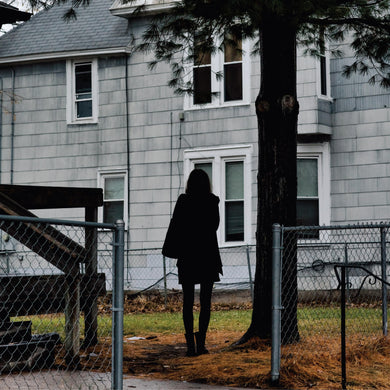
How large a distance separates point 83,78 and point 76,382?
14622 mm

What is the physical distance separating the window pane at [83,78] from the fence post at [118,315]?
15421mm

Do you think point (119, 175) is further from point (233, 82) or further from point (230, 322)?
point (230, 322)

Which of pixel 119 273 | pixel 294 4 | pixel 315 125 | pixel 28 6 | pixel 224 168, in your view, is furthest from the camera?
pixel 224 168

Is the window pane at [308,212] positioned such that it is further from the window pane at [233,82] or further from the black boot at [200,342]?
the black boot at [200,342]

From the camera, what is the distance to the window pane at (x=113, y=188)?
20.2 meters

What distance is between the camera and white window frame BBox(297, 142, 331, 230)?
17922 mm

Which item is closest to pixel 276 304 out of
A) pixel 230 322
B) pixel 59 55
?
pixel 230 322

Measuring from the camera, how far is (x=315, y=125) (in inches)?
698

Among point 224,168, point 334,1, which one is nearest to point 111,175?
point 224,168

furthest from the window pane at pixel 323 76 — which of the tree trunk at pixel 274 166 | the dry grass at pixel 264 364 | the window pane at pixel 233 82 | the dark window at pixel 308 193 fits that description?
the dry grass at pixel 264 364

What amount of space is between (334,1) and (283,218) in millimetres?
2523

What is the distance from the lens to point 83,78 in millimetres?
20828

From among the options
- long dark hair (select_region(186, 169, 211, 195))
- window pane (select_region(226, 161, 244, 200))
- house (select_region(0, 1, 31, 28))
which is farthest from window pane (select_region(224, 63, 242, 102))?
house (select_region(0, 1, 31, 28))

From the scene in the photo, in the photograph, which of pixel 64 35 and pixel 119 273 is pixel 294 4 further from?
pixel 64 35
